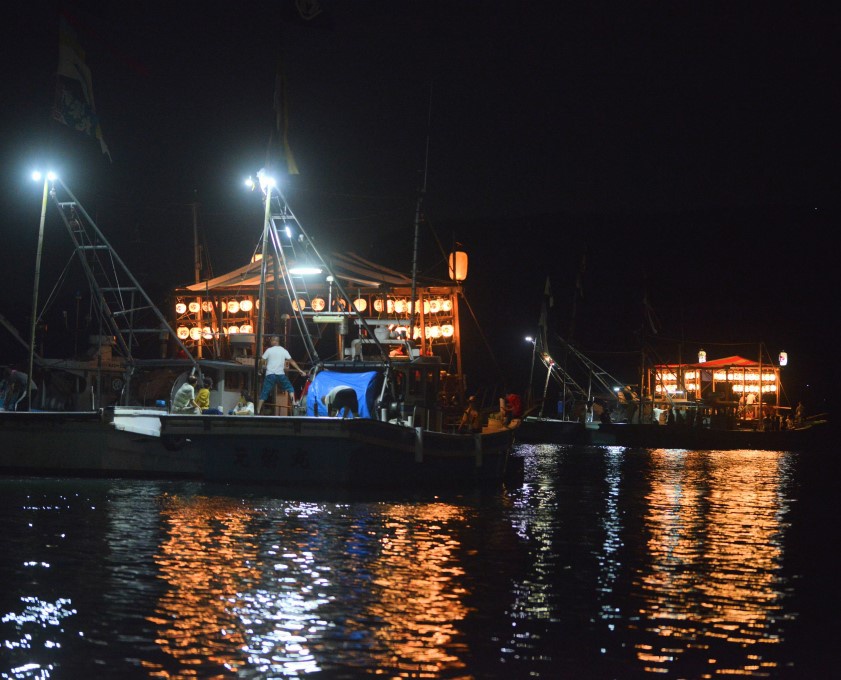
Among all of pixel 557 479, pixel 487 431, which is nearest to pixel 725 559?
pixel 487 431

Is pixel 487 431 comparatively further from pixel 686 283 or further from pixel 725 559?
pixel 686 283

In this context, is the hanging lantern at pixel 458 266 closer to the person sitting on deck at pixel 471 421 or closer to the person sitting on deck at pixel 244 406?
the person sitting on deck at pixel 471 421

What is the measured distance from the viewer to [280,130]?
88.7 ft

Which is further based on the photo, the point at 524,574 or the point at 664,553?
the point at 664,553

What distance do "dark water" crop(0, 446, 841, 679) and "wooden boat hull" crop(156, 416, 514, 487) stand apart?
3.14ft

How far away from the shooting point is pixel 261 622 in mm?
10219

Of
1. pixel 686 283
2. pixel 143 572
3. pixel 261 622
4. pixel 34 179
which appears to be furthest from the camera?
pixel 686 283

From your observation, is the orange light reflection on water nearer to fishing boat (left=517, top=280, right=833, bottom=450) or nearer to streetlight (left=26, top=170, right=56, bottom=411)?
streetlight (left=26, top=170, right=56, bottom=411)

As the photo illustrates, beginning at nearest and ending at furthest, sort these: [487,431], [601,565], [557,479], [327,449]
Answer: [601,565]
[327,449]
[487,431]
[557,479]

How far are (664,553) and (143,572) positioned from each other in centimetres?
830

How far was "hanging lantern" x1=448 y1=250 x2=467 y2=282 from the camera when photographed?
148 ft

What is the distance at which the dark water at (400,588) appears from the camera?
9070 millimetres

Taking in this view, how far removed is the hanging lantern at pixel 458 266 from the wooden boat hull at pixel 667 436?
1642 cm

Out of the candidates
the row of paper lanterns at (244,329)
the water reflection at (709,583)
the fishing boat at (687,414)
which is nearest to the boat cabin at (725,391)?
the fishing boat at (687,414)
